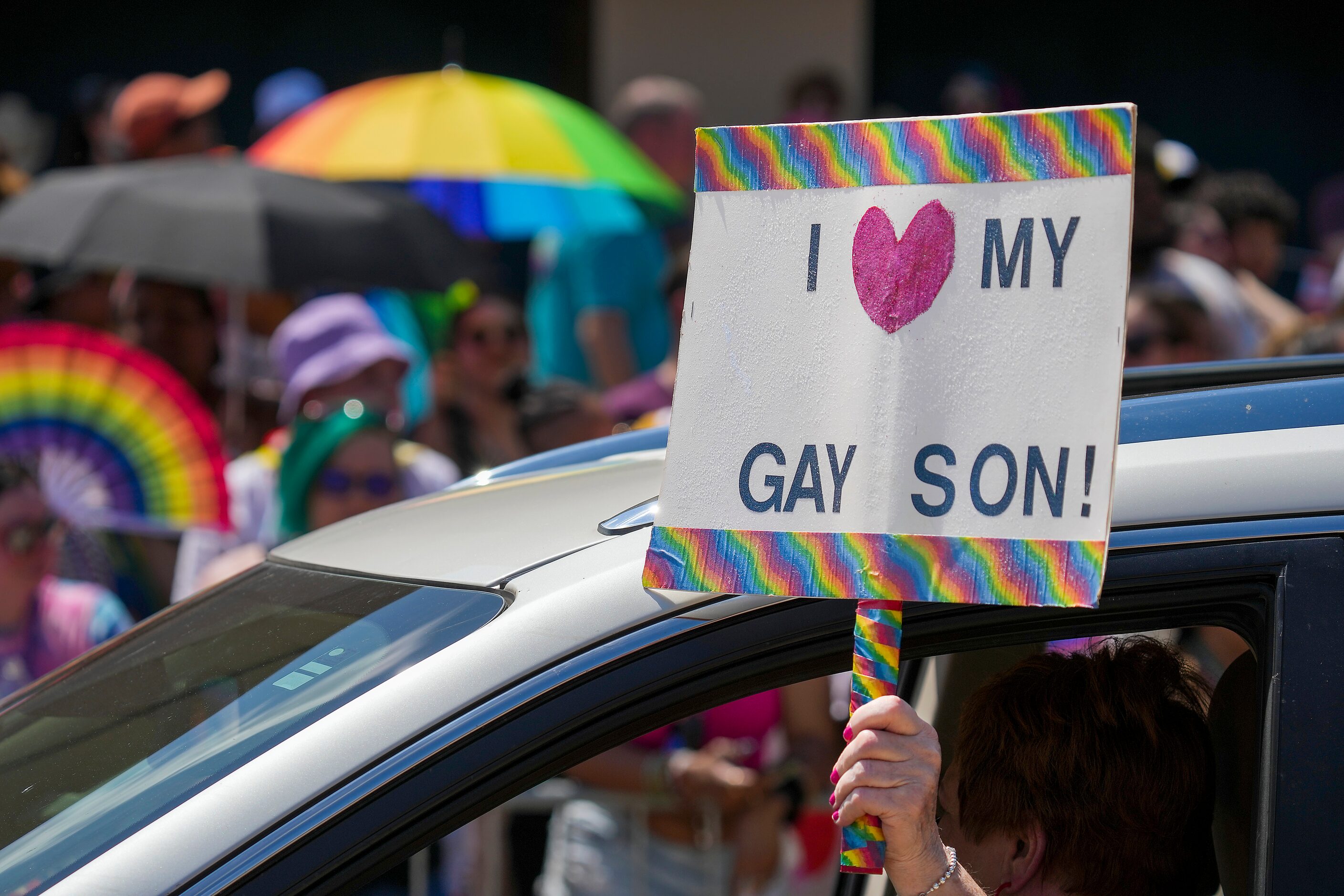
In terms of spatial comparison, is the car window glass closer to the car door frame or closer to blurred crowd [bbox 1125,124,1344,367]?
blurred crowd [bbox 1125,124,1344,367]

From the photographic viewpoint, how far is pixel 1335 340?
13.9 feet

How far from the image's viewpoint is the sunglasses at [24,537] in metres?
3.43

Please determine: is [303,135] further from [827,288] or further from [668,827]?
[827,288]

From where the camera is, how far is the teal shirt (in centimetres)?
580

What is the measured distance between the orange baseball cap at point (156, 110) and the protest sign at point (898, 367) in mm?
5341

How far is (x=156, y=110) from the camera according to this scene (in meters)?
6.41

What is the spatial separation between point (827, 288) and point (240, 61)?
29.7 ft

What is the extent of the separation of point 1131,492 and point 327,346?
3.75 metres

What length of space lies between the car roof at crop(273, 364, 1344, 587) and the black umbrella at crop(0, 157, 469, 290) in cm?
294

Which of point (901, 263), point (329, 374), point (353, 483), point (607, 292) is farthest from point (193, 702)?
point (607, 292)

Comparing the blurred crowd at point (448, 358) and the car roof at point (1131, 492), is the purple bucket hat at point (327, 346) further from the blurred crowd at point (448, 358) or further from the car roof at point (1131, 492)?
the car roof at point (1131, 492)

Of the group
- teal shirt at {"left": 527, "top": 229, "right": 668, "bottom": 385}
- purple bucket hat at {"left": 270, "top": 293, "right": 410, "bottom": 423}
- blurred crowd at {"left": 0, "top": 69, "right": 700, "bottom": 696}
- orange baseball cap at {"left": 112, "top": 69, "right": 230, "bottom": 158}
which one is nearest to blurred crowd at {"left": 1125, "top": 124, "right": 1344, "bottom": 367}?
blurred crowd at {"left": 0, "top": 69, "right": 700, "bottom": 696}

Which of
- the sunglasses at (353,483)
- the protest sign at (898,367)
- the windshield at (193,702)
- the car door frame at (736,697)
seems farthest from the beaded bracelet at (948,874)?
the sunglasses at (353,483)

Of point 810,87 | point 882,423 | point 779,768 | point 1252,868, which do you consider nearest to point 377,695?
point 882,423
